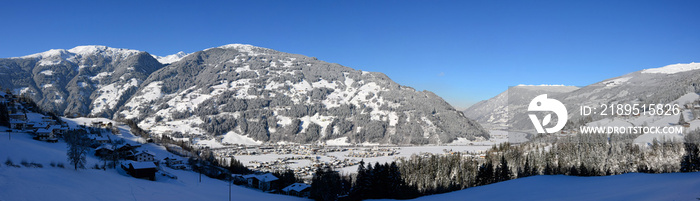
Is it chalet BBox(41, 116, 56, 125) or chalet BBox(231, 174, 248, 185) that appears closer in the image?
chalet BBox(231, 174, 248, 185)

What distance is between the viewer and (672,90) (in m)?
132

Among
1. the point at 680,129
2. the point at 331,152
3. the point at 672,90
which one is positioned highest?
the point at 672,90

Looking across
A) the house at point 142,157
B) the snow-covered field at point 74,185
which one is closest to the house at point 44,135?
the house at point 142,157

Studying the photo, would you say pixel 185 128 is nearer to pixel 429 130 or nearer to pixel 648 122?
pixel 429 130

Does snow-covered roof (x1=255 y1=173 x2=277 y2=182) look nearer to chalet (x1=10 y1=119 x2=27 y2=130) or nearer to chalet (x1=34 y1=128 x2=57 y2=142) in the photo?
chalet (x1=34 y1=128 x2=57 y2=142)

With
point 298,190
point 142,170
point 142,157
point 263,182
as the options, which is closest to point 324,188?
point 298,190

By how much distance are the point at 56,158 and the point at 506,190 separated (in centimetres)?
4911

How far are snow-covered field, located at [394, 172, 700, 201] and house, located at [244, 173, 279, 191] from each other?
25613 mm

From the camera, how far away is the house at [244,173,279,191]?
2201 inches

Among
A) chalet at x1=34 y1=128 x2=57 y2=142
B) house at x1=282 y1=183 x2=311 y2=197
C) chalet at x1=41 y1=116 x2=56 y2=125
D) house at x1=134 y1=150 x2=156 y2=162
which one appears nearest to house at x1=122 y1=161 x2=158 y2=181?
house at x1=134 y1=150 x2=156 y2=162

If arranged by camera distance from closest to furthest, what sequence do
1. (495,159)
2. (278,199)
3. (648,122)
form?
(278,199) < (495,159) < (648,122)

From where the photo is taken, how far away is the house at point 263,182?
183 ft

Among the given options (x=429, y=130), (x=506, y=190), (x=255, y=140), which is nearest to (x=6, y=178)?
(x=506, y=190)

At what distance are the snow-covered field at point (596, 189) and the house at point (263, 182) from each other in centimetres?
2561
